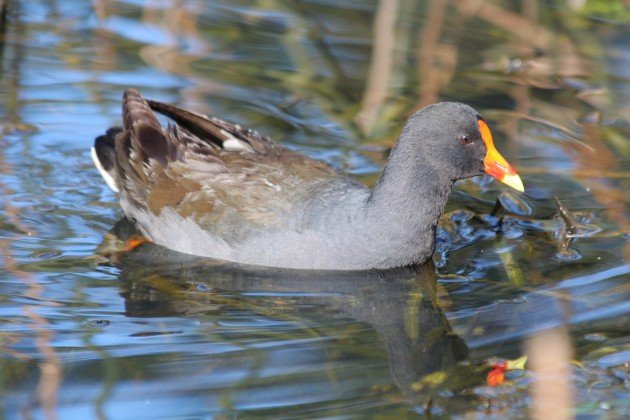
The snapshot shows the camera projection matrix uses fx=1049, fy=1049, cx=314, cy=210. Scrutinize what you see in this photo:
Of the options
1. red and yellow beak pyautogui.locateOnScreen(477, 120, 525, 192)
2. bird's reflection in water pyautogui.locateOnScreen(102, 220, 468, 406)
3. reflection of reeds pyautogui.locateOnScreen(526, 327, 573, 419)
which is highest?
red and yellow beak pyautogui.locateOnScreen(477, 120, 525, 192)

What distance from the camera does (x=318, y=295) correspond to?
511 centimetres

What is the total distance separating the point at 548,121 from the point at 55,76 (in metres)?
3.56

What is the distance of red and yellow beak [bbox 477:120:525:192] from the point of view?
529cm

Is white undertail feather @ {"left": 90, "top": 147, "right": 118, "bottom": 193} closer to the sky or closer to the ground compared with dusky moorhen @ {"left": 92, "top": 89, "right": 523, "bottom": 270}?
closer to the ground

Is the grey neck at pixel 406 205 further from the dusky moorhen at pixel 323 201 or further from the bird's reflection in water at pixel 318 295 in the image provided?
the bird's reflection in water at pixel 318 295

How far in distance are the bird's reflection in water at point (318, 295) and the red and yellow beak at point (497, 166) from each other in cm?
60

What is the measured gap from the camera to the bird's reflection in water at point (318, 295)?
465cm

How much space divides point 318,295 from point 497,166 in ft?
3.70

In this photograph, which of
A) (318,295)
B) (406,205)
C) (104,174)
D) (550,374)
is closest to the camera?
(550,374)

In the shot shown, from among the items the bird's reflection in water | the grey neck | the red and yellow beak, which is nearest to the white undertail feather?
the bird's reflection in water

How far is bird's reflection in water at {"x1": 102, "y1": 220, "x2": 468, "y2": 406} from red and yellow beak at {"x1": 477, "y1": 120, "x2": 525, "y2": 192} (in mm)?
598

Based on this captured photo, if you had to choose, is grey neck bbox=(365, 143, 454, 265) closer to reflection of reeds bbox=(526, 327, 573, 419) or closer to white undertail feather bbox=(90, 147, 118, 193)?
reflection of reeds bbox=(526, 327, 573, 419)

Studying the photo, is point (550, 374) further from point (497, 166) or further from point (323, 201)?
point (323, 201)

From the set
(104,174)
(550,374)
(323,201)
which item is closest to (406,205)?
(323,201)
